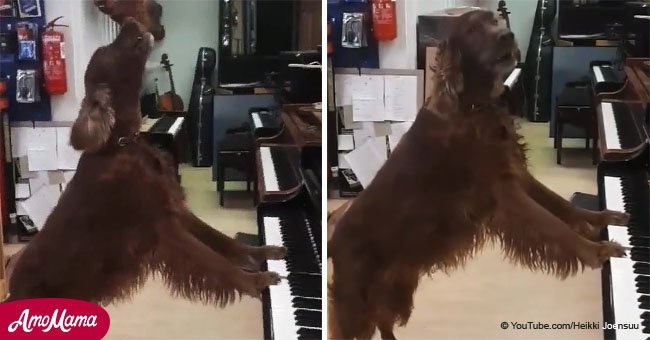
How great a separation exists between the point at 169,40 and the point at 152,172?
34 centimetres

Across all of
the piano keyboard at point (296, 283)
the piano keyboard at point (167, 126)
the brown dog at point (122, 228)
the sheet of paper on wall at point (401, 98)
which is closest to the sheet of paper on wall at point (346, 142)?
the sheet of paper on wall at point (401, 98)

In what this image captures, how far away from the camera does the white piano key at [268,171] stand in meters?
1.66

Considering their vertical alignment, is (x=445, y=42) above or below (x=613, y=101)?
above

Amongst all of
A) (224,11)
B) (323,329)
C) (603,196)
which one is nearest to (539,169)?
(603,196)

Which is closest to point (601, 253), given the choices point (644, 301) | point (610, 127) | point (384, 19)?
point (644, 301)

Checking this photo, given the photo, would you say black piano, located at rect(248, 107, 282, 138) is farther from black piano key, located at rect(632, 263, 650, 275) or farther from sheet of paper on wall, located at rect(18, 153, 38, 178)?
black piano key, located at rect(632, 263, 650, 275)

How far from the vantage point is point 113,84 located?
163cm

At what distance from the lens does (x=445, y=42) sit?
1.57 metres

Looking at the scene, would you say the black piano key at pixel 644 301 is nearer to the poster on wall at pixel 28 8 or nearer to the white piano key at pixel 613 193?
the white piano key at pixel 613 193

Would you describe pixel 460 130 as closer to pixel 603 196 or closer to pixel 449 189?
pixel 449 189

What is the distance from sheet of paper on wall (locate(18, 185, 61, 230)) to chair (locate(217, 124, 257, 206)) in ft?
1.43

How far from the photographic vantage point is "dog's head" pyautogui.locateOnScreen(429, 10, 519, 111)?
1546 mm

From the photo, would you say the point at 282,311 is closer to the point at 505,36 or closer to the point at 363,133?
the point at 363,133

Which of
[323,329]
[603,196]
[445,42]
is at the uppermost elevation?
[445,42]
